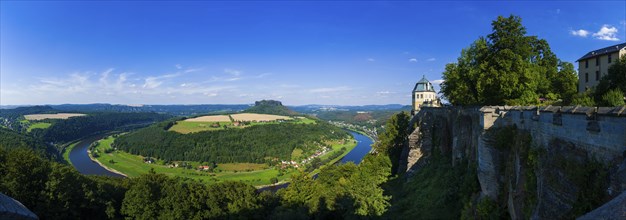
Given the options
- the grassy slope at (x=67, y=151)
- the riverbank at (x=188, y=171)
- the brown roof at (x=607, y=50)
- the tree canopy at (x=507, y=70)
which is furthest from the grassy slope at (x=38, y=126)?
the brown roof at (x=607, y=50)

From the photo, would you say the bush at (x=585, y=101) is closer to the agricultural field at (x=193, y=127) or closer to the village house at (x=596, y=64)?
the village house at (x=596, y=64)

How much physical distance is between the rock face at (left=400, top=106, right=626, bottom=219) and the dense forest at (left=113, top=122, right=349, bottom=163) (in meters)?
126

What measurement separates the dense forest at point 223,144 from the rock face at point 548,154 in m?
126

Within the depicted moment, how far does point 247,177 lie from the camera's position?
10819 cm

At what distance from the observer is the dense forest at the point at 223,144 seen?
143 m

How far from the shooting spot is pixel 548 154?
435 inches

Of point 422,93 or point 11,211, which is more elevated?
point 422,93

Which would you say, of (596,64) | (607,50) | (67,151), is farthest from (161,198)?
(67,151)

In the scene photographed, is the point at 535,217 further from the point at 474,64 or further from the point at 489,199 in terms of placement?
the point at 474,64

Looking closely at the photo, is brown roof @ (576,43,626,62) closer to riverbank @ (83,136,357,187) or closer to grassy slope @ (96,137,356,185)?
riverbank @ (83,136,357,187)

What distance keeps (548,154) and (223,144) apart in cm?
15769

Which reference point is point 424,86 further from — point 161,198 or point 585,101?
point 161,198

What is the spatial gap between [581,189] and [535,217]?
2.29 m

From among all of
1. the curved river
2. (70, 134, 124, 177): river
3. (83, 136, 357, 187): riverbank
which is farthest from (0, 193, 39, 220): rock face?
(70, 134, 124, 177): river
